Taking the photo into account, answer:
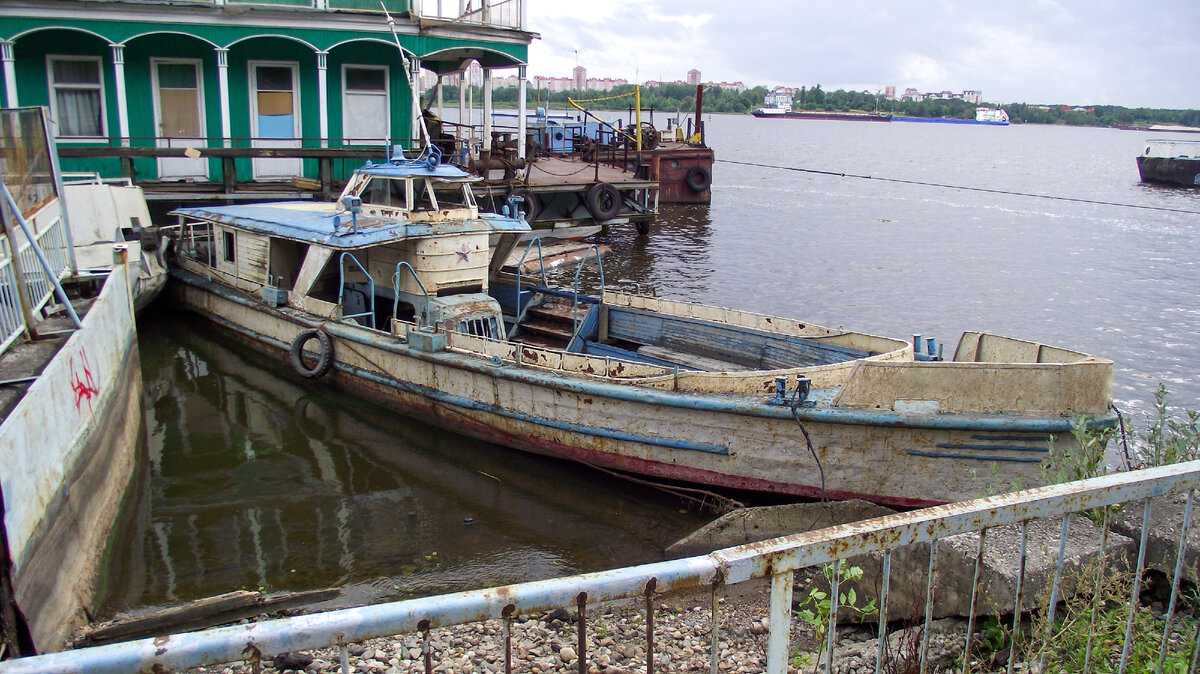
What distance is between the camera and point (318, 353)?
39.7 ft

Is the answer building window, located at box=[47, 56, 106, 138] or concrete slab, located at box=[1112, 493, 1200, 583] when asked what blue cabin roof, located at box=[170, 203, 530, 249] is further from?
concrete slab, located at box=[1112, 493, 1200, 583]

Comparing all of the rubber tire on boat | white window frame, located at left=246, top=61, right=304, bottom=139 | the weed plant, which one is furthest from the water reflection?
the weed plant

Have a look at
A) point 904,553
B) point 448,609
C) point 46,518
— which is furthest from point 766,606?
point 46,518

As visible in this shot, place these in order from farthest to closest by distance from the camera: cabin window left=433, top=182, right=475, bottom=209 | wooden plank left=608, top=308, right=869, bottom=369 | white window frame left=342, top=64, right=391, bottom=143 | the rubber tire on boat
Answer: the rubber tire on boat
white window frame left=342, top=64, right=391, bottom=143
cabin window left=433, top=182, right=475, bottom=209
wooden plank left=608, top=308, right=869, bottom=369

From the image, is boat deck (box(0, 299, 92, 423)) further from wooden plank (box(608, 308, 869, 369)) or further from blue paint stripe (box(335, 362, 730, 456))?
wooden plank (box(608, 308, 869, 369))

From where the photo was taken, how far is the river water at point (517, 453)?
26.4 ft

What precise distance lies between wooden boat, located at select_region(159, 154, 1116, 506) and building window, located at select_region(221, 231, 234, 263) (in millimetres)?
28

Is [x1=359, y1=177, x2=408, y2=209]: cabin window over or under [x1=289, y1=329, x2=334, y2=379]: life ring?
over

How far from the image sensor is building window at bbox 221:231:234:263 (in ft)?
46.7

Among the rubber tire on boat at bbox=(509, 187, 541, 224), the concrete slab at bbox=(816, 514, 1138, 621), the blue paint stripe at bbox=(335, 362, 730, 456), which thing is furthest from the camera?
the rubber tire on boat at bbox=(509, 187, 541, 224)

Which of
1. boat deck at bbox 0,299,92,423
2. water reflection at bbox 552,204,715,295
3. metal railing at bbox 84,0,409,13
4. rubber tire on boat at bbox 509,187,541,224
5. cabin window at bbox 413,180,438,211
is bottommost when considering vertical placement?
water reflection at bbox 552,204,715,295

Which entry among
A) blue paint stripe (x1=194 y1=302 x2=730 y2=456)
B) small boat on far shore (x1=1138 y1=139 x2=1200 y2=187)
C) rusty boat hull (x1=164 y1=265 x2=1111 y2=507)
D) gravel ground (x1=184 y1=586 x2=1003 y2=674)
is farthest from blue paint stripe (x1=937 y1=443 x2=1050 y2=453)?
small boat on far shore (x1=1138 y1=139 x2=1200 y2=187)

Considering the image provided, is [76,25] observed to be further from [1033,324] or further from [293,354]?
[1033,324]

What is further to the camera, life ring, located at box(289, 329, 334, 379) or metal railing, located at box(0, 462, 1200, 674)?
life ring, located at box(289, 329, 334, 379)
